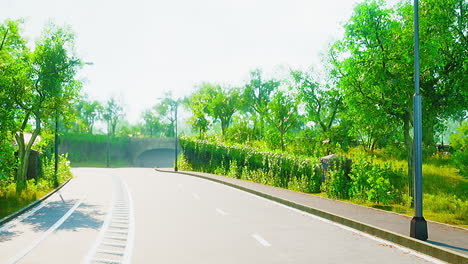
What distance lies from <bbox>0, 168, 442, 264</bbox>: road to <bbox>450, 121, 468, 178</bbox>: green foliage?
3356 mm

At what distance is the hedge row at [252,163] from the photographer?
21.0 m

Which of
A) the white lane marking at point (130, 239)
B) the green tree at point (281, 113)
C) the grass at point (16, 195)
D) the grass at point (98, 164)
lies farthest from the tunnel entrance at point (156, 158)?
the white lane marking at point (130, 239)

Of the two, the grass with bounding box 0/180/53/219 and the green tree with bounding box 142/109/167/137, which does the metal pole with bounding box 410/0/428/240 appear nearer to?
the grass with bounding box 0/180/53/219

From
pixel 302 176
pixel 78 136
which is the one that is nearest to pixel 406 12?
pixel 302 176

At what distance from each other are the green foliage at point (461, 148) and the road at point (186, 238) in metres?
3.36

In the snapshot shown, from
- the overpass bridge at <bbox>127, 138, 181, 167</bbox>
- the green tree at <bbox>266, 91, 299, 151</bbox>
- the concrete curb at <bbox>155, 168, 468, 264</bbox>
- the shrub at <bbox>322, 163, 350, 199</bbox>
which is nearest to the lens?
the concrete curb at <bbox>155, 168, 468, 264</bbox>

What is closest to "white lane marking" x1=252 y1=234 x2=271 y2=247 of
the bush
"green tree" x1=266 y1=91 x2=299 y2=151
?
the bush

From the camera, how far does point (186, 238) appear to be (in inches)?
380

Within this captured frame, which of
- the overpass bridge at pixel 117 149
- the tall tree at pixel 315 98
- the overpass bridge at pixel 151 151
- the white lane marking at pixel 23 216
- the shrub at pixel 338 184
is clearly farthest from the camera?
the overpass bridge at pixel 151 151

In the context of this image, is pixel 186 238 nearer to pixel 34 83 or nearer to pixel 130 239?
pixel 130 239

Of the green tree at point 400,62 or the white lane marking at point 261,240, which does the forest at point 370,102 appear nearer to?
the green tree at point 400,62

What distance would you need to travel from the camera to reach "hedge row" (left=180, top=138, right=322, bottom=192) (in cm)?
2097

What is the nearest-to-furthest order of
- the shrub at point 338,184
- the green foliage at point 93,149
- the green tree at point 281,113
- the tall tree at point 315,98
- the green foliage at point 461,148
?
1. the green foliage at point 461,148
2. the shrub at point 338,184
3. the green tree at point 281,113
4. the tall tree at point 315,98
5. the green foliage at point 93,149

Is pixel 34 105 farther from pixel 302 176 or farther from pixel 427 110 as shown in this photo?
pixel 427 110
